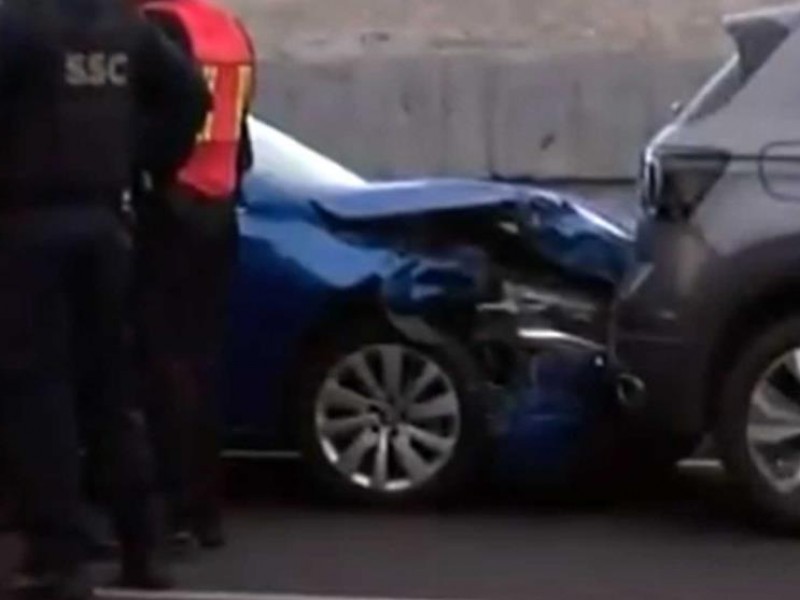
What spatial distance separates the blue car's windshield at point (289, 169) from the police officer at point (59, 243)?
237 centimetres

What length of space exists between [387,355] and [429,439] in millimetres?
301

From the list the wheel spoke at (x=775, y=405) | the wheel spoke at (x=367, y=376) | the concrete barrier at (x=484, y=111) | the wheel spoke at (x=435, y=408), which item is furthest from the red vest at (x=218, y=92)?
the concrete barrier at (x=484, y=111)

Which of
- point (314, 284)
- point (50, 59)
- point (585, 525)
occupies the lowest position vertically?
point (585, 525)

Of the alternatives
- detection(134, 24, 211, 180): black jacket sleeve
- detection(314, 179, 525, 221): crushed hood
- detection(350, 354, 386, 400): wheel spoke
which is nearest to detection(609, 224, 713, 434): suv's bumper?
detection(314, 179, 525, 221): crushed hood

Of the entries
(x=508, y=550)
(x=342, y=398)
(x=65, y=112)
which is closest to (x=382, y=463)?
(x=342, y=398)

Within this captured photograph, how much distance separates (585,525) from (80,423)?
2.45m

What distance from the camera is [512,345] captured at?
1162 centimetres

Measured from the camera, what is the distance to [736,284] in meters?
11.0

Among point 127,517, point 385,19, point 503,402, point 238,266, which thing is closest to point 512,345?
point 503,402

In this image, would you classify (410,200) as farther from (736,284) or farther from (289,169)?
(736,284)

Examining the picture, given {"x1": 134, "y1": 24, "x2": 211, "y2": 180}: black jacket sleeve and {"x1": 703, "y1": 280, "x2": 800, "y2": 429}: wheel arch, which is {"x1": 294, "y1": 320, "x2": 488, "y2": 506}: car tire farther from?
{"x1": 134, "y1": 24, "x2": 211, "y2": 180}: black jacket sleeve

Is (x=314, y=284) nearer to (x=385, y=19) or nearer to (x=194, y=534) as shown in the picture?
(x=194, y=534)

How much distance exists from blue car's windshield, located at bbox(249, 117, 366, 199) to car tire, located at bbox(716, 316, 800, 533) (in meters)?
1.65

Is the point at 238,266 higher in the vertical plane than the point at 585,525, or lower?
higher
